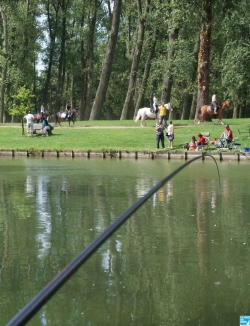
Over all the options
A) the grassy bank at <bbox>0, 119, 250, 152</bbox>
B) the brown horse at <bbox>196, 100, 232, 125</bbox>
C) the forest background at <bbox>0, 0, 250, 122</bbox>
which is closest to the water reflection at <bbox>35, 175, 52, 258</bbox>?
the grassy bank at <bbox>0, 119, 250, 152</bbox>

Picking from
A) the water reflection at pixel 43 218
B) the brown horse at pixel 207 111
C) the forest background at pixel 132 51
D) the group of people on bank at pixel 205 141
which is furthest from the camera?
the forest background at pixel 132 51

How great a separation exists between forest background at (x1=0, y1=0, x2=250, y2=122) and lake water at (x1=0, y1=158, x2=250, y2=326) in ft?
78.0

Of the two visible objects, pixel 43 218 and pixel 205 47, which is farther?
pixel 205 47

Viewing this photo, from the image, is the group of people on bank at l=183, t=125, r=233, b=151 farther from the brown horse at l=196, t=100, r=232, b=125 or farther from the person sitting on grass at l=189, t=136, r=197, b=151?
the brown horse at l=196, t=100, r=232, b=125

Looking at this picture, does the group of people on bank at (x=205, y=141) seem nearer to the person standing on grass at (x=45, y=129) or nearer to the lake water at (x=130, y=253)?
the person standing on grass at (x=45, y=129)

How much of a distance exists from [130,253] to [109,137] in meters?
28.3

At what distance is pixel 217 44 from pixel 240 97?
4629 mm

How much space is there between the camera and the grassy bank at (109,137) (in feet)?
116

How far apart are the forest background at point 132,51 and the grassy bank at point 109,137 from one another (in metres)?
2.64

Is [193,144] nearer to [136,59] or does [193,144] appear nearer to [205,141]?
[205,141]

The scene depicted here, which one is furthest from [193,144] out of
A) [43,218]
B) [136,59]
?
[43,218]

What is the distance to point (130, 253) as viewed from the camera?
9688 mm

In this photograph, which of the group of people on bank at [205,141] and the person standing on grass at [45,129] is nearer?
the group of people on bank at [205,141]

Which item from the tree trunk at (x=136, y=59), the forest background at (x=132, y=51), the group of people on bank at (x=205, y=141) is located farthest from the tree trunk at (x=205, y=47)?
the tree trunk at (x=136, y=59)
